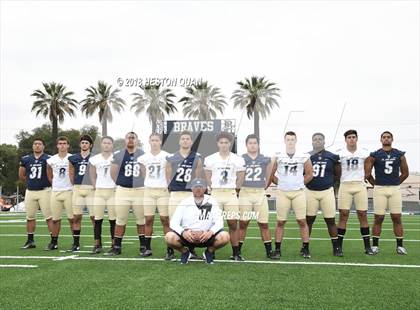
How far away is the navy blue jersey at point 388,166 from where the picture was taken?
24.2 ft

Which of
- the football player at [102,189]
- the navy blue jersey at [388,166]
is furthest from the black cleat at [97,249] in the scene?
the navy blue jersey at [388,166]

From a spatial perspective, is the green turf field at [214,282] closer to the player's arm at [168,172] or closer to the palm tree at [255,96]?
the player's arm at [168,172]

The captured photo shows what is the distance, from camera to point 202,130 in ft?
75.2

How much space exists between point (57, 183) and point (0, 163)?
4467 centimetres

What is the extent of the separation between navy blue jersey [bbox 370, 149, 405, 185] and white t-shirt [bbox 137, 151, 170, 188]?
11.7 ft

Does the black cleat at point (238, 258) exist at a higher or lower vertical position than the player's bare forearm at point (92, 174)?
lower

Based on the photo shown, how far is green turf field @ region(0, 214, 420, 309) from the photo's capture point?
4129 mm

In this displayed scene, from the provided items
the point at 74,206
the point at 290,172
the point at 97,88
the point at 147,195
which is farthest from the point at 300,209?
the point at 97,88

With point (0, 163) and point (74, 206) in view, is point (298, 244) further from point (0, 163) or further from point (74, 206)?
point (0, 163)

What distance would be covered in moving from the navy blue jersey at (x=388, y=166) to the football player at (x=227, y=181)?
2.45m

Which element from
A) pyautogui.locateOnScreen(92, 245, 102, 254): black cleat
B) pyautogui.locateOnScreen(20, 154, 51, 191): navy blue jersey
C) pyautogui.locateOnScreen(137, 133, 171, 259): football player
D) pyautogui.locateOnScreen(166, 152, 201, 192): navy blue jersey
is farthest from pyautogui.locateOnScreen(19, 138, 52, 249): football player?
pyautogui.locateOnScreen(166, 152, 201, 192): navy blue jersey

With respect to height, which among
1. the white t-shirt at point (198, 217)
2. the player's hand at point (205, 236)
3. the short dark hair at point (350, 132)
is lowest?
the player's hand at point (205, 236)

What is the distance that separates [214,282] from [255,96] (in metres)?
29.3

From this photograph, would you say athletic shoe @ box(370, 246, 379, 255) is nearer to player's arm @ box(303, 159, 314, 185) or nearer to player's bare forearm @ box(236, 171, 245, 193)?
player's arm @ box(303, 159, 314, 185)
